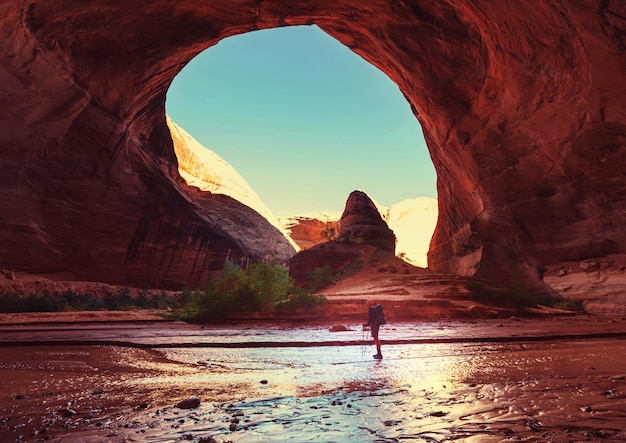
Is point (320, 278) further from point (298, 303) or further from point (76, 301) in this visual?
point (76, 301)

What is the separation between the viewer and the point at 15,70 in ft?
60.5

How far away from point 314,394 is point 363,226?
111ft

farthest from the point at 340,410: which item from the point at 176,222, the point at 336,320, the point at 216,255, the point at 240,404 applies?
the point at 216,255

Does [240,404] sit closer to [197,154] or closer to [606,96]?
[606,96]

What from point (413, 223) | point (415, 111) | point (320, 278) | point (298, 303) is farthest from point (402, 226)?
point (298, 303)

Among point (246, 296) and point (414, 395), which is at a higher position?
point (246, 296)


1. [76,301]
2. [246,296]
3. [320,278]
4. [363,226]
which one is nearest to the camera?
[246,296]

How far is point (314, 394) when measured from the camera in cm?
406

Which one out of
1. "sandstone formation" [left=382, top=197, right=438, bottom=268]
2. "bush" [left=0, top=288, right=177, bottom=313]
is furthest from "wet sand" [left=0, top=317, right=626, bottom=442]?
"sandstone formation" [left=382, top=197, right=438, bottom=268]

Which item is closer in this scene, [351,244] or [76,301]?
[76,301]

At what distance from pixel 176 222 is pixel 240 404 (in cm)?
2931

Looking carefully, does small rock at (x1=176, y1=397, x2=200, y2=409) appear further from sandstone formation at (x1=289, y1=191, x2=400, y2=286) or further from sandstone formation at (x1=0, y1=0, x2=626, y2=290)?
sandstone formation at (x1=289, y1=191, x2=400, y2=286)

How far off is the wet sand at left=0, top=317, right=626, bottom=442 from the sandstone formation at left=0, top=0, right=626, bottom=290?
11692 mm

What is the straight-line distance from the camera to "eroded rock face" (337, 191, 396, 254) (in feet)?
121
